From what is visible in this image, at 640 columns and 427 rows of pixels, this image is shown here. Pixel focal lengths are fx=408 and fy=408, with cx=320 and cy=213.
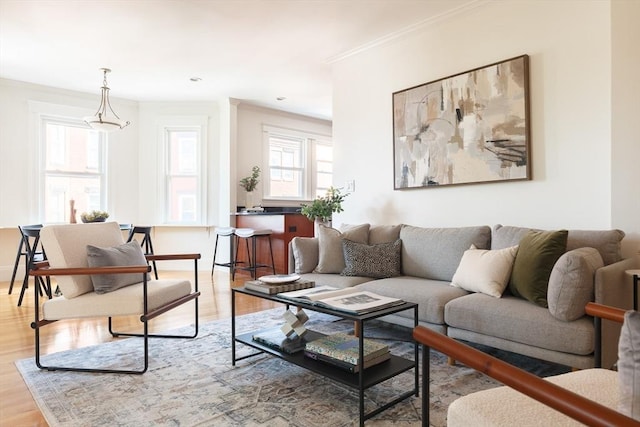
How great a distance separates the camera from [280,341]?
2268 millimetres

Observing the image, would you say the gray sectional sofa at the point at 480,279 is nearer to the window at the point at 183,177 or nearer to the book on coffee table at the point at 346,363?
the book on coffee table at the point at 346,363

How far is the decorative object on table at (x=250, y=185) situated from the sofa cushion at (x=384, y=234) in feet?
11.3

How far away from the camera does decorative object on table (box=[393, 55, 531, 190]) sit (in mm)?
3189

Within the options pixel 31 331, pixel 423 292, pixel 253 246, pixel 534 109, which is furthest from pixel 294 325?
pixel 253 246

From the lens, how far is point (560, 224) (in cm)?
301

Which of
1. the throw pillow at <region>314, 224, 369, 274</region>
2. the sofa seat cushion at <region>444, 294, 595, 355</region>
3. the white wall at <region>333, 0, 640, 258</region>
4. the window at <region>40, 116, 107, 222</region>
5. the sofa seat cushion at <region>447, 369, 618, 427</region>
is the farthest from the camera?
the window at <region>40, 116, 107, 222</region>

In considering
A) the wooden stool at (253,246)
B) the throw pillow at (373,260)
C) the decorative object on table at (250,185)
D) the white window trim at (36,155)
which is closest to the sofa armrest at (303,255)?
the throw pillow at (373,260)

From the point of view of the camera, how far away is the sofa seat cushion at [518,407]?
1.03 metres

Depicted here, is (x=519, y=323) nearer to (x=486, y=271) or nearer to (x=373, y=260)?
(x=486, y=271)

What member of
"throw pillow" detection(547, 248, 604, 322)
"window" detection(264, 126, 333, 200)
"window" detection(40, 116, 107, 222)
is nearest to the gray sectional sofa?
"throw pillow" detection(547, 248, 604, 322)

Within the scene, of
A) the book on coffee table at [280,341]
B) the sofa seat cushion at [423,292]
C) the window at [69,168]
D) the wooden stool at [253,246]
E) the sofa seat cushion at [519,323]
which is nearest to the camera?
the sofa seat cushion at [519,323]

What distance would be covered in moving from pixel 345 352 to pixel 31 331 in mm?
2708

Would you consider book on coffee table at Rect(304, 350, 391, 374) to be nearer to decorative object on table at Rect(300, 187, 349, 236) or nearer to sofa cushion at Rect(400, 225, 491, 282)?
sofa cushion at Rect(400, 225, 491, 282)

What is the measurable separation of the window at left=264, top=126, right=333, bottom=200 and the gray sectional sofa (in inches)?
146
